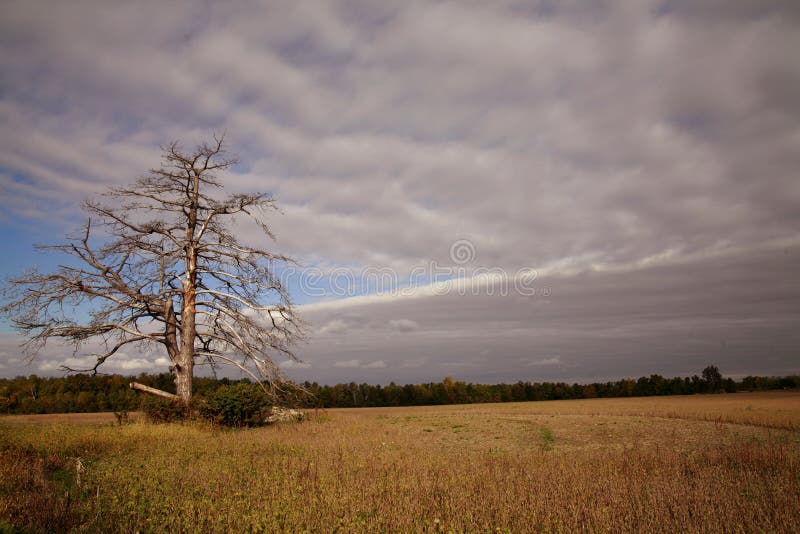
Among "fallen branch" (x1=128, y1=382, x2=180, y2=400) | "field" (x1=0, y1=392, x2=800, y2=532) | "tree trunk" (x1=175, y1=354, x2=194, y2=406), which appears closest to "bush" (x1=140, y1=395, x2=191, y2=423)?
"fallen branch" (x1=128, y1=382, x2=180, y2=400)

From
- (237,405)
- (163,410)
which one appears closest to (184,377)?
(163,410)

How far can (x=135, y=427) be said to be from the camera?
1727 cm

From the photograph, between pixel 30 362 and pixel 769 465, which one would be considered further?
pixel 30 362

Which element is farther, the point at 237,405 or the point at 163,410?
the point at 237,405

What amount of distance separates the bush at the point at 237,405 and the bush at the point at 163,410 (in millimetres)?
906

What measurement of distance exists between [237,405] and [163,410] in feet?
10.3

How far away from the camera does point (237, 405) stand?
→ 72.6 feet

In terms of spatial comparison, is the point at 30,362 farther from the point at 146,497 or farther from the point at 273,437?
the point at 146,497

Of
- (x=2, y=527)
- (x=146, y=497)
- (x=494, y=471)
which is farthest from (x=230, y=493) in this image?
(x=494, y=471)

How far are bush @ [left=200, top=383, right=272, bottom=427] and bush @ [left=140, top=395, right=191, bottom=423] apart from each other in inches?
35.7

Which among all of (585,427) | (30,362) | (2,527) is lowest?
(585,427)

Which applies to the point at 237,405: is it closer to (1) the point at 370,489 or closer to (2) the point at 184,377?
(2) the point at 184,377

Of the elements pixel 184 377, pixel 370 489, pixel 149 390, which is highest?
pixel 184 377

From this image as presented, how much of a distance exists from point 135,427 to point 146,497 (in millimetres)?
10721
